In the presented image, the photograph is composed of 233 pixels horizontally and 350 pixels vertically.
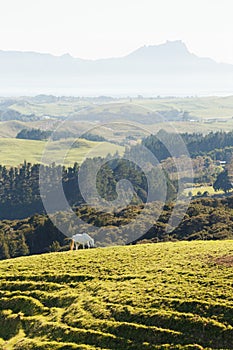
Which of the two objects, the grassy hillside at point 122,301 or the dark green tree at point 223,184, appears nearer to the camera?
the grassy hillside at point 122,301

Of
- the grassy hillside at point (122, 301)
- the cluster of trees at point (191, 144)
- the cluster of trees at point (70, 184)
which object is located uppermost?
the grassy hillside at point (122, 301)

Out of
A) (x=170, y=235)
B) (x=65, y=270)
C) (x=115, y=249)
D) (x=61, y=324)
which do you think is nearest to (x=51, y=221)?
(x=170, y=235)

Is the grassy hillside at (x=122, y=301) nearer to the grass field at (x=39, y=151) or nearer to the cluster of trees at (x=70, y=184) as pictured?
the cluster of trees at (x=70, y=184)

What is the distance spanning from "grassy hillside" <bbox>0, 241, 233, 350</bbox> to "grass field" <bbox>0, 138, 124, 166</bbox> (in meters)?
130

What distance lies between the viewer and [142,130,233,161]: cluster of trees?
551ft

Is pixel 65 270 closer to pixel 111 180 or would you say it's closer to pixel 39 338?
pixel 39 338

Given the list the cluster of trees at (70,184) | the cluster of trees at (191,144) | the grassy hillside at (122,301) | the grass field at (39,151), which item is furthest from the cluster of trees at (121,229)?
the cluster of trees at (191,144)

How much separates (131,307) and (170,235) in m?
36.4

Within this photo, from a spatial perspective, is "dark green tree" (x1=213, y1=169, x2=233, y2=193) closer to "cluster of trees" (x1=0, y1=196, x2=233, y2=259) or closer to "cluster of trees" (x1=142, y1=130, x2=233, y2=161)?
"cluster of trees" (x1=142, y1=130, x2=233, y2=161)

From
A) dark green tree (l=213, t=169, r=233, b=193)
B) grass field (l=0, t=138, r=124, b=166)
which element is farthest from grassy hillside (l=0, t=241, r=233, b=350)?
grass field (l=0, t=138, r=124, b=166)

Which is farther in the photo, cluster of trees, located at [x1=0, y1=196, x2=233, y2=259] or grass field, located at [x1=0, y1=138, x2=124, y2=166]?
grass field, located at [x1=0, y1=138, x2=124, y2=166]

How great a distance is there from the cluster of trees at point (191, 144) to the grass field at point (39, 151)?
10.6m

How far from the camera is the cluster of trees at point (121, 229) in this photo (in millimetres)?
54509

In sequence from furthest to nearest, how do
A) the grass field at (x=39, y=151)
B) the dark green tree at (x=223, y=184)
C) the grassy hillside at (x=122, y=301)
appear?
the grass field at (x=39, y=151), the dark green tree at (x=223, y=184), the grassy hillside at (x=122, y=301)
